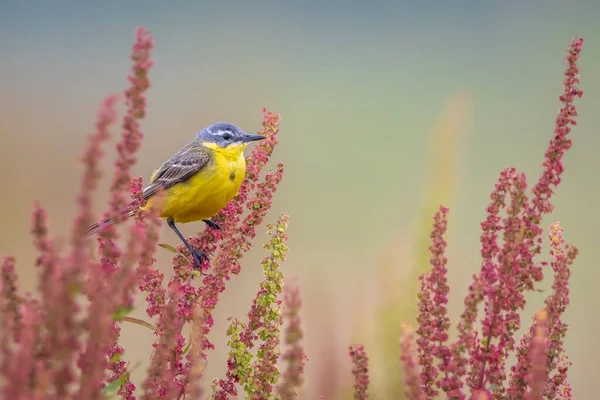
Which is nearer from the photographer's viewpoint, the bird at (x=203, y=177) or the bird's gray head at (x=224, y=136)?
the bird at (x=203, y=177)

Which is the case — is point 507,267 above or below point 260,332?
above

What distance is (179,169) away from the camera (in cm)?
712

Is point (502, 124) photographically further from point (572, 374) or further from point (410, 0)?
point (410, 0)

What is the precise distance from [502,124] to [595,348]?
14.8 meters

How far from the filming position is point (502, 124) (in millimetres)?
23953

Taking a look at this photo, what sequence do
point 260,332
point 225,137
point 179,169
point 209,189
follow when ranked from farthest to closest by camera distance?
1. point 225,137
2. point 179,169
3. point 209,189
4. point 260,332

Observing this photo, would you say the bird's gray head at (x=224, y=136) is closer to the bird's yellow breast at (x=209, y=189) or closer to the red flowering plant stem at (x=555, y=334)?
the bird's yellow breast at (x=209, y=189)

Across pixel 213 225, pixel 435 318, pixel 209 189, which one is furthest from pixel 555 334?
pixel 209 189

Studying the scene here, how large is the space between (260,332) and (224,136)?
4447 millimetres

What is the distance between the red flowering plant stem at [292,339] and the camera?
7.27ft

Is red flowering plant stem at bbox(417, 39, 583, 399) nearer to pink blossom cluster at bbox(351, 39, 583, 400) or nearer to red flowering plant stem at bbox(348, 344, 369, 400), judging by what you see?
pink blossom cluster at bbox(351, 39, 583, 400)

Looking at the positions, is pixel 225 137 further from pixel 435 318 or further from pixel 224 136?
pixel 435 318

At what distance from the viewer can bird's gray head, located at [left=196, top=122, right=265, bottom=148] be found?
7.35 metres

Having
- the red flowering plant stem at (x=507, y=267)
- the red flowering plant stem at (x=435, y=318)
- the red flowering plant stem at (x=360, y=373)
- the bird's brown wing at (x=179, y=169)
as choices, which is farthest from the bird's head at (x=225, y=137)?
the red flowering plant stem at (x=360, y=373)
